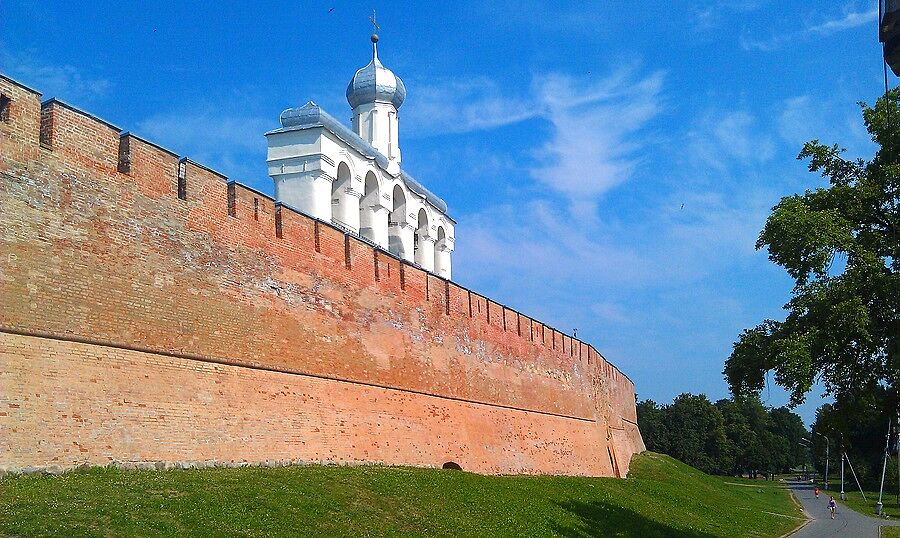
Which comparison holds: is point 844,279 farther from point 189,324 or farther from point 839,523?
point 839,523

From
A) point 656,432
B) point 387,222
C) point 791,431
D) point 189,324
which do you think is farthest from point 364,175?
point 791,431

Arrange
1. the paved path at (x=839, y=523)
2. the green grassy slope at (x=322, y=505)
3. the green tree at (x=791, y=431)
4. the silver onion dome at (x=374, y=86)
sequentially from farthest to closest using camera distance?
the green tree at (x=791, y=431), the silver onion dome at (x=374, y=86), the paved path at (x=839, y=523), the green grassy slope at (x=322, y=505)

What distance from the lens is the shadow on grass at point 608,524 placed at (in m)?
17.0

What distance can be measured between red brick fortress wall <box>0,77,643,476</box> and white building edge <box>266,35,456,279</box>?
9.45 m

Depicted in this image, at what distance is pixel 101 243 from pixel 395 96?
83.1ft

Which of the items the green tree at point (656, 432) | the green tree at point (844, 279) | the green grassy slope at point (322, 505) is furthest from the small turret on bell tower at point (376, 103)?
the green tree at point (656, 432)

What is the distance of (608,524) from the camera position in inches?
733

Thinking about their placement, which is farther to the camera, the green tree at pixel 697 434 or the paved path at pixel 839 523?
the green tree at pixel 697 434

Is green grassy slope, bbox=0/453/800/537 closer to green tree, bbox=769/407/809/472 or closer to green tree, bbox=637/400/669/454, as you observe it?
green tree, bbox=637/400/669/454

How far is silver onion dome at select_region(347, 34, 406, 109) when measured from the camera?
36156mm

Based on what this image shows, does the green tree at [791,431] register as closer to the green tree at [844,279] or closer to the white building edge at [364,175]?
the white building edge at [364,175]

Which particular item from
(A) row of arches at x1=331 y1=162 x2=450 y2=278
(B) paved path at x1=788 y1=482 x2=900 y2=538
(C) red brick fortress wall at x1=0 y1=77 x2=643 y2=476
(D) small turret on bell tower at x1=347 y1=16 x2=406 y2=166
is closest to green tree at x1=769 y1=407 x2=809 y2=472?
(B) paved path at x1=788 y1=482 x2=900 y2=538

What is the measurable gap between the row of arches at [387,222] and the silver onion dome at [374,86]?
147 inches

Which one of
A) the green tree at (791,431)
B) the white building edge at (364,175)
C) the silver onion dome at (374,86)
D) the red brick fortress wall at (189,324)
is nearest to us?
the red brick fortress wall at (189,324)
